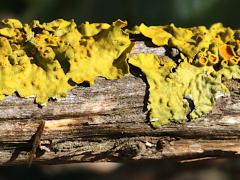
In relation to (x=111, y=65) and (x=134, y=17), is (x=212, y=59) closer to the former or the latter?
(x=111, y=65)

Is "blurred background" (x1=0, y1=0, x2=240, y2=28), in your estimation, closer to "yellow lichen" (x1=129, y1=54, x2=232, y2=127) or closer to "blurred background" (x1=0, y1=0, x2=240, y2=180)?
"blurred background" (x1=0, y1=0, x2=240, y2=180)

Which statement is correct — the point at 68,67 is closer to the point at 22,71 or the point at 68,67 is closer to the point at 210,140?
the point at 22,71

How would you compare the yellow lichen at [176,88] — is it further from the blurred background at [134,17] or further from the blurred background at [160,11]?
the blurred background at [160,11]

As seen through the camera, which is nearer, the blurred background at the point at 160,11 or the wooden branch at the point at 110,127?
the wooden branch at the point at 110,127

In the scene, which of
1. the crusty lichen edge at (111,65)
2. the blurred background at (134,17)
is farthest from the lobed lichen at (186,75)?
the blurred background at (134,17)

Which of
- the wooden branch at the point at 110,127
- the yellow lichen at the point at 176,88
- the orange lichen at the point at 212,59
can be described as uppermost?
the orange lichen at the point at 212,59

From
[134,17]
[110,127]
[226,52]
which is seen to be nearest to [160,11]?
[134,17]
